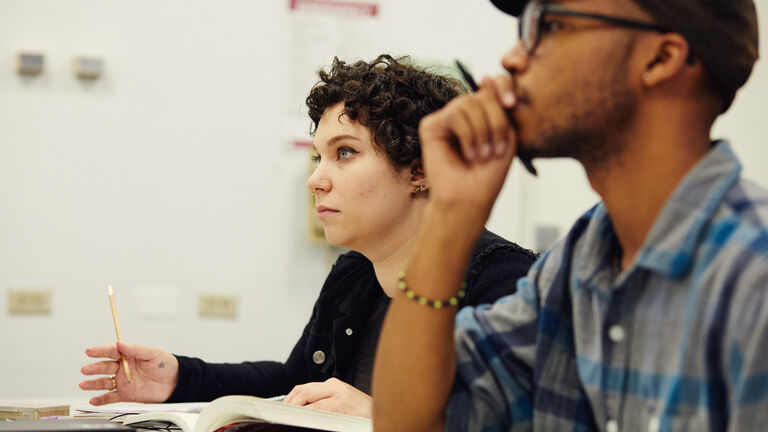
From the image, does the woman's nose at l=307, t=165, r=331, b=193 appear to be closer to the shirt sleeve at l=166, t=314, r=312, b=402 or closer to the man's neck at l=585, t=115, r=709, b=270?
the shirt sleeve at l=166, t=314, r=312, b=402

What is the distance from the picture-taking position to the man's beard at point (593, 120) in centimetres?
80

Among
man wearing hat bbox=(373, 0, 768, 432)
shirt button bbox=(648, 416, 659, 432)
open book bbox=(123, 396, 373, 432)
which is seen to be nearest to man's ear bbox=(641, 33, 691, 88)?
man wearing hat bbox=(373, 0, 768, 432)

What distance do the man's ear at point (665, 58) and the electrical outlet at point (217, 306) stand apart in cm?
252

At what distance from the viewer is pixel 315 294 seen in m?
3.19

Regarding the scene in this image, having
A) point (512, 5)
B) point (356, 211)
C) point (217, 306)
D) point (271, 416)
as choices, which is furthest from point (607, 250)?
point (217, 306)

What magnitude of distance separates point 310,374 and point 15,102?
1947 mm

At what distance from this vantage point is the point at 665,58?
79cm

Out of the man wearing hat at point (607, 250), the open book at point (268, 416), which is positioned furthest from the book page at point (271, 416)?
the man wearing hat at point (607, 250)

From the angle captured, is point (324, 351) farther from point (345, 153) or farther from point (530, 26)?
point (530, 26)

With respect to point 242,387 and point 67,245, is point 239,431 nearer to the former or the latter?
point 242,387

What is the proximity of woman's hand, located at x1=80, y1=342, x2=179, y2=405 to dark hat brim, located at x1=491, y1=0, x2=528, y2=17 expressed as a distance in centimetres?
97

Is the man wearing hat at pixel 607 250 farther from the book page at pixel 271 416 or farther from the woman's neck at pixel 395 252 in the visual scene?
the woman's neck at pixel 395 252

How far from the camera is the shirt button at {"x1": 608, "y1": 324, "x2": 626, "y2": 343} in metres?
0.79

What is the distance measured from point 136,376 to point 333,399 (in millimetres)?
533
